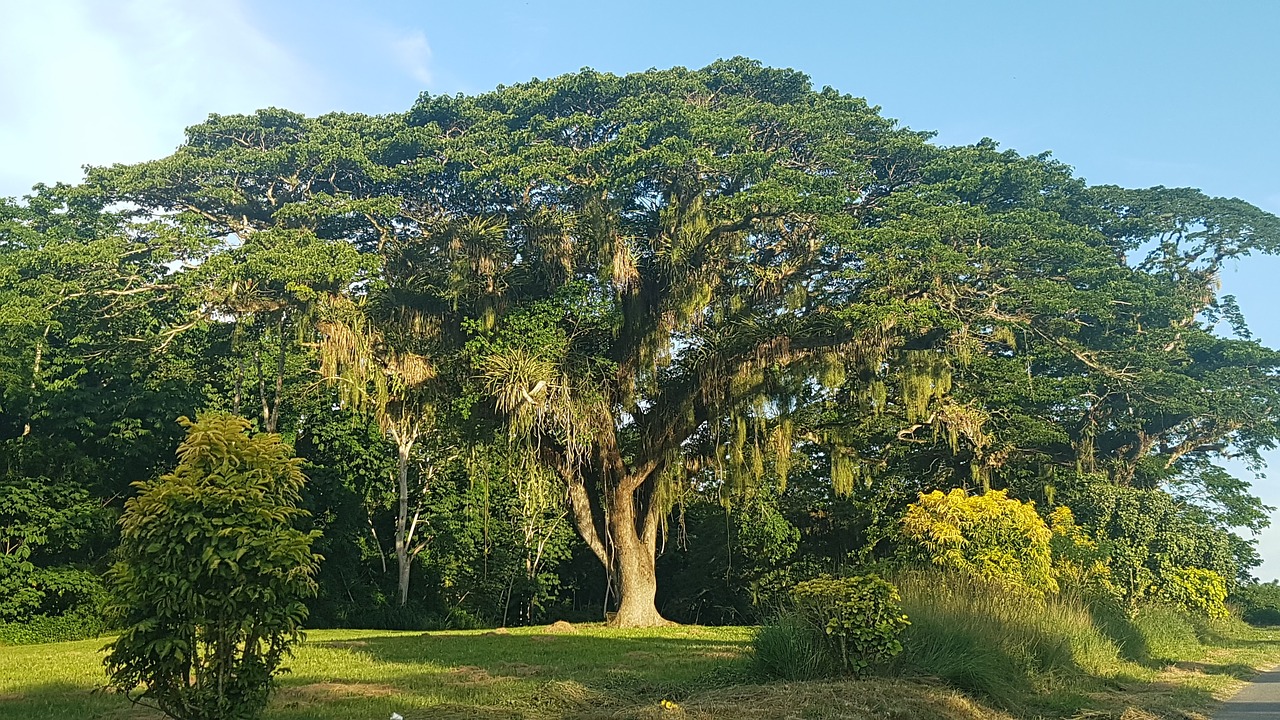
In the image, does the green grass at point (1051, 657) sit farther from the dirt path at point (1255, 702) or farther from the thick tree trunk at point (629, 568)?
the thick tree trunk at point (629, 568)

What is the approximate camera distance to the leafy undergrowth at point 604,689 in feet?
26.9

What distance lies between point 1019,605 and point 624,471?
36.0 feet

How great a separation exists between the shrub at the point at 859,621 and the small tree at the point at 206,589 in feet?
17.7

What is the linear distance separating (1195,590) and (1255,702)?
29.5 feet

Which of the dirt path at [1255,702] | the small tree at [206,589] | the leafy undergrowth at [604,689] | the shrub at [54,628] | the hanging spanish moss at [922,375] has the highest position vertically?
the hanging spanish moss at [922,375]

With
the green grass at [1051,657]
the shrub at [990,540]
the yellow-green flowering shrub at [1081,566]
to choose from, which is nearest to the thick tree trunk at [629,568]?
the shrub at [990,540]

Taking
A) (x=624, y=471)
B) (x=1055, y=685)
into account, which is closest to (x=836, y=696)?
(x=1055, y=685)

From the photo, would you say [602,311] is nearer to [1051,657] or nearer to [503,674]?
[503,674]

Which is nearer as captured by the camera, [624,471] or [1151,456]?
[624,471]

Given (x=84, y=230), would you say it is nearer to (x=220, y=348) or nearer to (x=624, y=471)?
(x=220, y=348)

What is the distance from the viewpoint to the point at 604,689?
9.45 meters

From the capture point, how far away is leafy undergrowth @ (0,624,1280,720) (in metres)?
8.19

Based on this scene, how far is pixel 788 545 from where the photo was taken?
29156mm

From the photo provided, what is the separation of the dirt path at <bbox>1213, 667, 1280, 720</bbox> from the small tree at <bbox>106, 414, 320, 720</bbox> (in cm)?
870
